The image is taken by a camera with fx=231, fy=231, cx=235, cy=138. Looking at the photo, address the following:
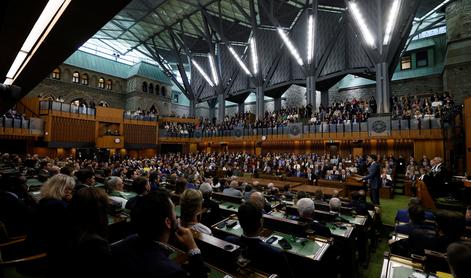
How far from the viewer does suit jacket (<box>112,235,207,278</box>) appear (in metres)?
1.20

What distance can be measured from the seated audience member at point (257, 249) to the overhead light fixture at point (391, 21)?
1913cm

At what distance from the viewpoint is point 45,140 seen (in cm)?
1817

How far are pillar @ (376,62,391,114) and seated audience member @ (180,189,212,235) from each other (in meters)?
18.3

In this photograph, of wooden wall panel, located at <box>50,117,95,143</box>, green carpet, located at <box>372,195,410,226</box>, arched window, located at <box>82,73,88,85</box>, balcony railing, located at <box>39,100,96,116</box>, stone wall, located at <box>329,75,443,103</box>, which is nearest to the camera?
green carpet, located at <box>372,195,410,226</box>

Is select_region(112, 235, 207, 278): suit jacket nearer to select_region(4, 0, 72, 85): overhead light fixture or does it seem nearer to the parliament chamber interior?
the parliament chamber interior

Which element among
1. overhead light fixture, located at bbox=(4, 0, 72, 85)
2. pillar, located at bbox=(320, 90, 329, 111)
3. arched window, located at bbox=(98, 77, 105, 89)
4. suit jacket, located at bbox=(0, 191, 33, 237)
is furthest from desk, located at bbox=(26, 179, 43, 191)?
arched window, located at bbox=(98, 77, 105, 89)

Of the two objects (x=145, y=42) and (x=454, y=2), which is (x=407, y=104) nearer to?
(x=454, y=2)

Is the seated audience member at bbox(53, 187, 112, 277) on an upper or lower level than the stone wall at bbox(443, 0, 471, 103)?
lower

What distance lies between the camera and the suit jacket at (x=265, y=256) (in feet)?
6.96

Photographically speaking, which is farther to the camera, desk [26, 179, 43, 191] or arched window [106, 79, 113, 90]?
arched window [106, 79, 113, 90]

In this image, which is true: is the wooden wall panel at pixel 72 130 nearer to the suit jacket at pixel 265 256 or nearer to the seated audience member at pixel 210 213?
the seated audience member at pixel 210 213

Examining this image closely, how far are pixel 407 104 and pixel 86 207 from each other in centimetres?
1897

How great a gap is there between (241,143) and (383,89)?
42.6ft

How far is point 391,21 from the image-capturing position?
1588cm
